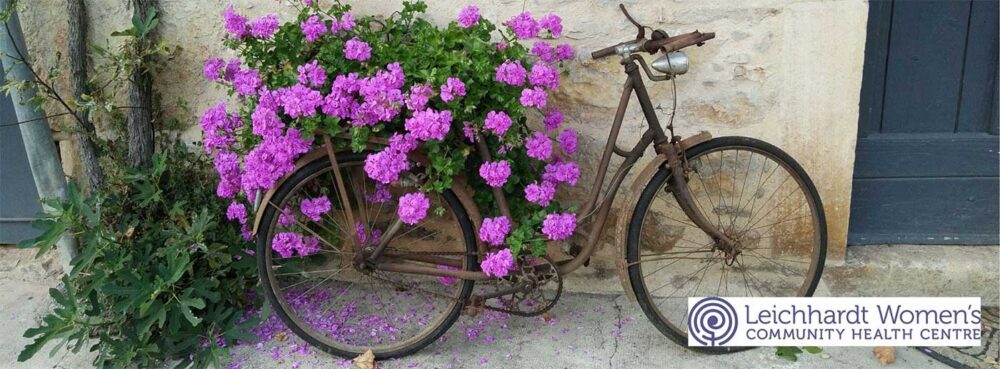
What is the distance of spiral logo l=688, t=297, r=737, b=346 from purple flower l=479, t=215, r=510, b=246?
2.59ft

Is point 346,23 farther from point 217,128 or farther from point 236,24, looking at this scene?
point 217,128

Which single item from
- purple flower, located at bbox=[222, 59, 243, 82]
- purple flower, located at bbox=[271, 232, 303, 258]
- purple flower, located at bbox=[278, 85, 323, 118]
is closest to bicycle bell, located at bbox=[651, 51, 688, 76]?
purple flower, located at bbox=[278, 85, 323, 118]

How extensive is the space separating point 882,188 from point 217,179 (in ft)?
9.49

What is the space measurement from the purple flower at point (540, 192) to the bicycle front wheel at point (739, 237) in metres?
0.54

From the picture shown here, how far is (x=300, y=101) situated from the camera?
2.64 metres

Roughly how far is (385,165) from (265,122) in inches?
17.6

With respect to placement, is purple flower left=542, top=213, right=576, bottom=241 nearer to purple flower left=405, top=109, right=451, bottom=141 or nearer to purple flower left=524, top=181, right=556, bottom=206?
purple flower left=524, top=181, right=556, bottom=206

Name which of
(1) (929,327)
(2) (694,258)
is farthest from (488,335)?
(1) (929,327)

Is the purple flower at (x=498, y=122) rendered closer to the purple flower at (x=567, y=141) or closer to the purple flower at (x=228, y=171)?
the purple flower at (x=567, y=141)

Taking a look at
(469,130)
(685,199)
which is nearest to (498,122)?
(469,130)

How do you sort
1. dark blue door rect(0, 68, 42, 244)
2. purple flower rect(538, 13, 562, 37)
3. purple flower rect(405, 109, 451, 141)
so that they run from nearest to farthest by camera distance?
1. purple flower rect(405, 109, 451, 141)
2. purple flower rect(538, 13, 562, 37)
3. dark blue door rect(0, 68, 42, 244)

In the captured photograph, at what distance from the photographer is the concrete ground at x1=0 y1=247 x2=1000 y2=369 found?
294cm

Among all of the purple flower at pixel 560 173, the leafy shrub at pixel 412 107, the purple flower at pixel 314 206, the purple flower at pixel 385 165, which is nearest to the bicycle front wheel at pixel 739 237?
the purple flower at pixel 560 173

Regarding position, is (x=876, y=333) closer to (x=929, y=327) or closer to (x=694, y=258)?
(x=929, y=327)
